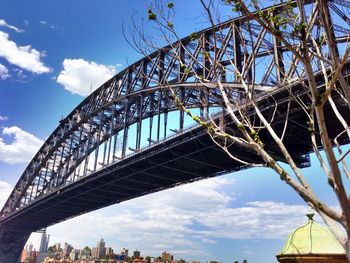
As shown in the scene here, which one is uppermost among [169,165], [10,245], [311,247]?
[169,165]

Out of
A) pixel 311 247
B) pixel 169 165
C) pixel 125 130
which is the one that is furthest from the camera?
pixel 125 130

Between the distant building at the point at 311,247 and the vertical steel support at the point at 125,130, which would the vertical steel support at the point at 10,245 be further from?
the distant building at the point at 311,247

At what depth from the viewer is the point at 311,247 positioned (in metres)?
10.8

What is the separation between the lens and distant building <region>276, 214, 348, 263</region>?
34.3ft

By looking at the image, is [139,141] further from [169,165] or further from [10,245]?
[10,245]

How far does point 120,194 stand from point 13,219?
3381cm

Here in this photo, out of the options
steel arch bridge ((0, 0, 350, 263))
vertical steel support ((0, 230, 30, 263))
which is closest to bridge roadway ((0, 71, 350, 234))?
steel arch bridge ((0, 0, 350, 263))

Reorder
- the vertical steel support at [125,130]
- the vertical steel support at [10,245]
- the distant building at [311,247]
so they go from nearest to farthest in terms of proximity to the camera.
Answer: the distant building at [311,247]
the vertical steel support at [125,130]
the vertical steel support at [10,245]

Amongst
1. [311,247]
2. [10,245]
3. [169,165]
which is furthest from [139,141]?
[10,245]

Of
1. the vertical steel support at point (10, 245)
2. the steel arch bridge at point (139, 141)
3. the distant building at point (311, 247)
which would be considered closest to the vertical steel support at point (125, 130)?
the steel arch bridge at point (139, 141)

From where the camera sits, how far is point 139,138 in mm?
43875

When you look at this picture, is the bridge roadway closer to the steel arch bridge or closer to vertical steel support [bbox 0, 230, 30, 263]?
the steel arch bridge

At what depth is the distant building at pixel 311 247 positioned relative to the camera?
10445 millimetres

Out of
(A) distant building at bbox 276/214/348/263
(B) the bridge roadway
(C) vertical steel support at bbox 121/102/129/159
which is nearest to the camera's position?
(A) distant building at bbox 276/214/348/263
